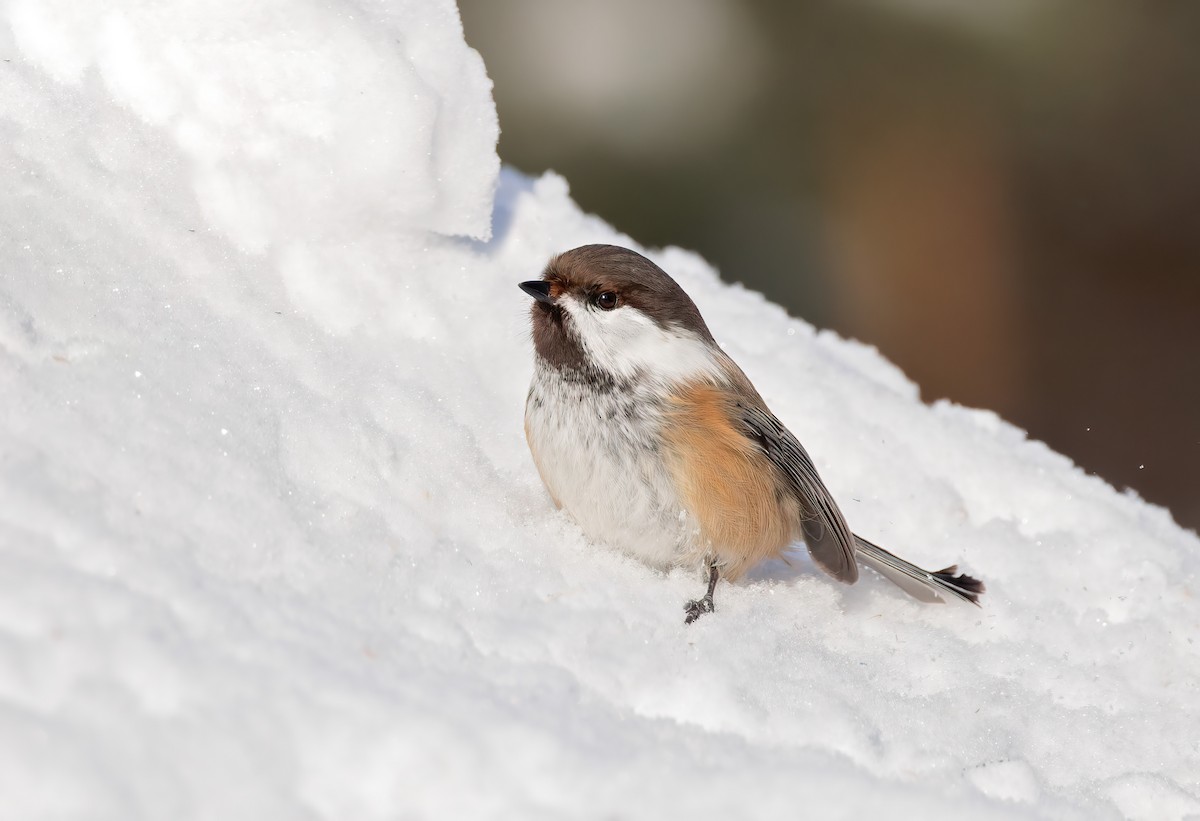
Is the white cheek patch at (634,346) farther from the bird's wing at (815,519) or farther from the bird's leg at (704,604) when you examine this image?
the bird's leg at (704,604)

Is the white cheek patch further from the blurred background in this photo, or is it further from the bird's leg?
the blurred background

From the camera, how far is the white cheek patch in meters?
2.37

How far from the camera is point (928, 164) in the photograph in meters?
6.70

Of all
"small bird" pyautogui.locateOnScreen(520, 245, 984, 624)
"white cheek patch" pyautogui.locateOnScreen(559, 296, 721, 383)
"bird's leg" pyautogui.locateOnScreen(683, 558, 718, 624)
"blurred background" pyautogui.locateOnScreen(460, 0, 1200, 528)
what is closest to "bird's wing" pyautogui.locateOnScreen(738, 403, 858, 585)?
"small bird" pyautogui.locateOnScreen(520, 245, 984, 624)

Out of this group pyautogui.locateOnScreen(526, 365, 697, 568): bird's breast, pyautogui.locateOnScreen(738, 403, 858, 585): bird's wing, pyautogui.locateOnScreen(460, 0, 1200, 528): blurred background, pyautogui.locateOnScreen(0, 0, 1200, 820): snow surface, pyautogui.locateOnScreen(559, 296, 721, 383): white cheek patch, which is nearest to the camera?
pyautogui.locateOnScreen(0, 0, 1200, 820): snow surface

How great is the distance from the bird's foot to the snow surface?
0.04 meters

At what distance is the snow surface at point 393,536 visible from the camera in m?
1.37

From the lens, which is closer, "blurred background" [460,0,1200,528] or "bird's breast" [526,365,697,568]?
"bird's breast" [526,365,697,568]

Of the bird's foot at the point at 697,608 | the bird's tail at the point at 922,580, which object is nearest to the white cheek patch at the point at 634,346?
the bird's foot at the point at 697,608

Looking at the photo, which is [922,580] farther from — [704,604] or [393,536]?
[393,536]

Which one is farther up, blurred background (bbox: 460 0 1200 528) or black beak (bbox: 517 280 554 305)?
blurred background (bbox: 460 0 1200 528)

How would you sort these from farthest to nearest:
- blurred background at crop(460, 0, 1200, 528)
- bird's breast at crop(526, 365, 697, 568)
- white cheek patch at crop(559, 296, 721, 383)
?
blurred background at crop(460, 0, 1200, 528) < white cheek patch at crop(559, 296, 721, 383) < bird's breast at crop(526, 365, 697, 568)

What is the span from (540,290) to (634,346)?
257mm

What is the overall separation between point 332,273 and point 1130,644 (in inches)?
84.1
